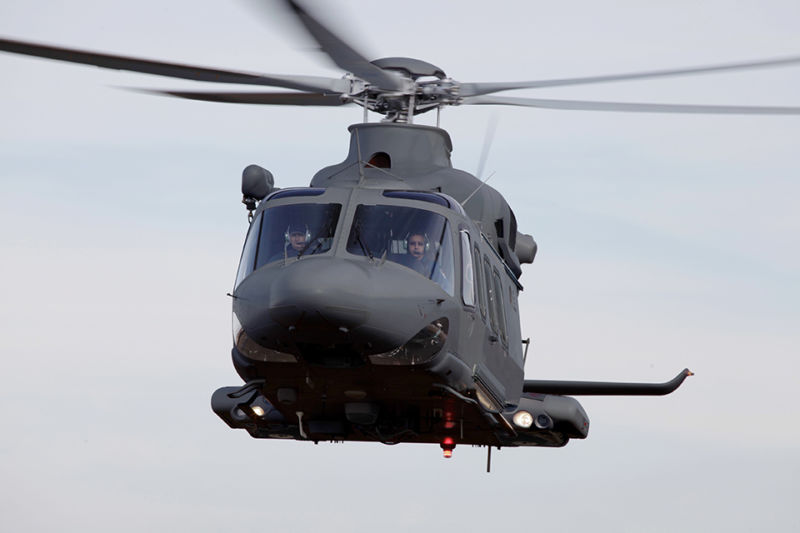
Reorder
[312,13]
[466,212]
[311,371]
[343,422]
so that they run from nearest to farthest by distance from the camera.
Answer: [312,13], [311,371], [343,422], [466,212]

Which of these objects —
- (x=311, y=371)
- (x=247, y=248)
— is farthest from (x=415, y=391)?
(x=247, y=248)

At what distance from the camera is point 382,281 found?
13547 millimetres

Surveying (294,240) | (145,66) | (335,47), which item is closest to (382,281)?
(294,240)

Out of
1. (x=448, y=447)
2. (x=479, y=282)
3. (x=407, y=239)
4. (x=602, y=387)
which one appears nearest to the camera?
(x=407, y=239)

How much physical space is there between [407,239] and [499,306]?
8.01ft

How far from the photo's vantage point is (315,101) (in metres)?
17.1

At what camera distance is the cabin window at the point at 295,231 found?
14180mm

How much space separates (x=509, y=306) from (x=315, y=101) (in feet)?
10.8

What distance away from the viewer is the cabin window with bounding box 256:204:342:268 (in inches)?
558

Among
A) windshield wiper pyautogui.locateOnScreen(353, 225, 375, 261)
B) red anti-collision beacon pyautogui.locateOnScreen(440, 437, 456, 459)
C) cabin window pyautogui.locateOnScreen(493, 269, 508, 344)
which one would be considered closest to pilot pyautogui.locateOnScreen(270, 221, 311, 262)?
windshield wiper pyautogui.locateOnScreen(353, 225, 375, 261)

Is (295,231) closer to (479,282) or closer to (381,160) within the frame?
(479,282)

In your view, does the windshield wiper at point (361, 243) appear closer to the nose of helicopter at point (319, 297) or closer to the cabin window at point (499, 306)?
the nose of helicopter at point (319, 297)

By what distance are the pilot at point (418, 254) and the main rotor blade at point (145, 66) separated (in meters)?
2.33

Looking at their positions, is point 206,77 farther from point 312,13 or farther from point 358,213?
point 312,13
